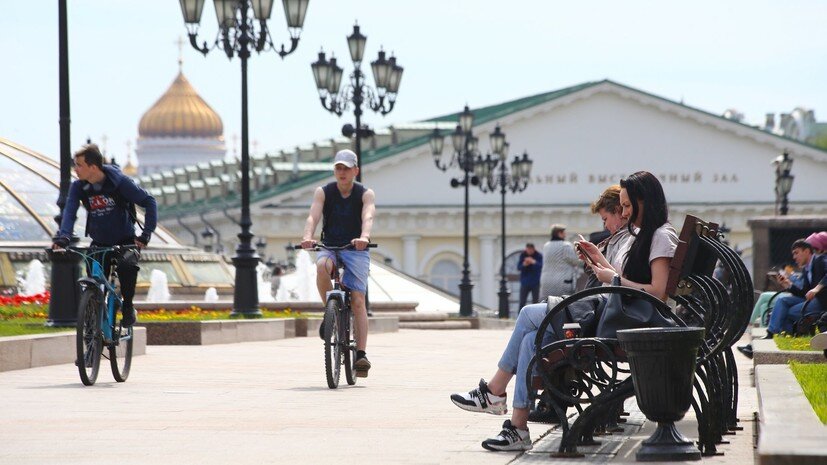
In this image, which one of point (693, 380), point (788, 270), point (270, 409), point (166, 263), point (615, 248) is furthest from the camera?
point (166, 263)

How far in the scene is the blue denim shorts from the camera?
1180cm

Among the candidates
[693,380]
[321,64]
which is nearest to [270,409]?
[693,380]

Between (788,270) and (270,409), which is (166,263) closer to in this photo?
(788,270)

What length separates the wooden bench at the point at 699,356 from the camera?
7445mm

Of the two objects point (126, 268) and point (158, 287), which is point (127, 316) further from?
point (158, 287)

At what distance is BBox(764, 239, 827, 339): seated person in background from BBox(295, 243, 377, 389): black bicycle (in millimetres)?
3908

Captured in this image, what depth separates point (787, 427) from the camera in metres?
5.63

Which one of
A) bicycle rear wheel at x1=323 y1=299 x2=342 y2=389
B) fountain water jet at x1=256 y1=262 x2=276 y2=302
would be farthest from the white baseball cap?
fountain water jet at x1=256 y1=262 x2=276 y2=302

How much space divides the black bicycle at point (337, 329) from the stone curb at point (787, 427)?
3.97m

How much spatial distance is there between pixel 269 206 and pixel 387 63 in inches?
2063

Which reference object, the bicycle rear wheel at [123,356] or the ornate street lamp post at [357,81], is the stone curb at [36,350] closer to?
the bicycle rear wheel at [123,356]

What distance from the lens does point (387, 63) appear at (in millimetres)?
31516

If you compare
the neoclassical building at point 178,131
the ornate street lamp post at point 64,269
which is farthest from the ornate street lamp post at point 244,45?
the neoclassical building at point 178,131

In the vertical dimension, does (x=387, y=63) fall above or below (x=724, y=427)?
above
